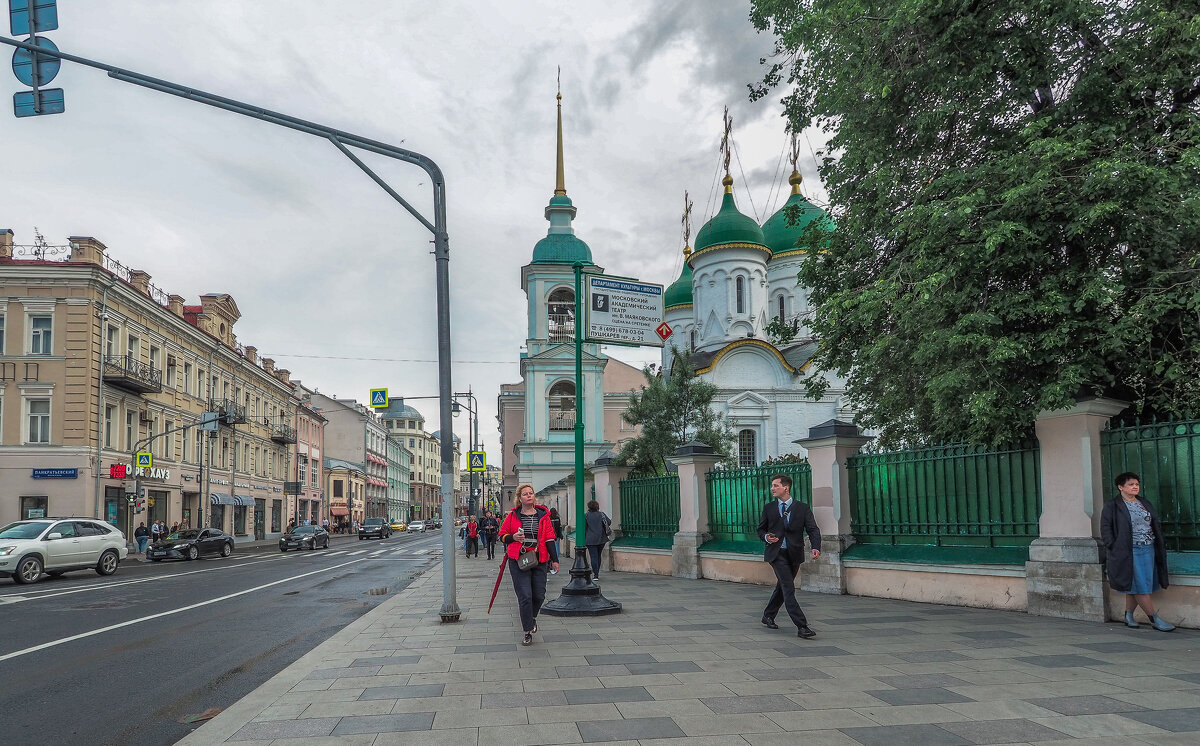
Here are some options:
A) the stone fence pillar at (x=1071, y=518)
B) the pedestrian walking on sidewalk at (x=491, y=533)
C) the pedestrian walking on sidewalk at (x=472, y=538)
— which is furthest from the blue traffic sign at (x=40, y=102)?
the pedestrian walking on sidewalk at (x=472, y=538)

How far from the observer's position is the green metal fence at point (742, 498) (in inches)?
571

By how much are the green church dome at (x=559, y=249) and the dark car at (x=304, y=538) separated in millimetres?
20188

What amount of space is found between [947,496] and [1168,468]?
9.76 feet

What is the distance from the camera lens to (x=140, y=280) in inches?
1484

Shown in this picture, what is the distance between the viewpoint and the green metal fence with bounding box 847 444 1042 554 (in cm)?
1055

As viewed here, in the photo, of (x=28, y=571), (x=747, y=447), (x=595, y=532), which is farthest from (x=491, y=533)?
(x=747, y=447)

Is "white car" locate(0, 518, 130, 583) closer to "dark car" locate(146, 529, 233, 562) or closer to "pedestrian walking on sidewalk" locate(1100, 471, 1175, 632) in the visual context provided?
"dark car" locate(146, 529, 233, 562)

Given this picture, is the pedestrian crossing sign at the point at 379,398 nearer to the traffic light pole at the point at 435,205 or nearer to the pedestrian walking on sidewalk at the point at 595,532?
Answer: the pedestrian walking on sidewalk at the point at 595,532

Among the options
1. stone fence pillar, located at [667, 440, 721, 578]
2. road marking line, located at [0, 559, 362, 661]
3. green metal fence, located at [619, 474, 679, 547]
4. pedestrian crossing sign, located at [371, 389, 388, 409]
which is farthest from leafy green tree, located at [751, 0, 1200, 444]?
pedestrian crossing sign, located at [371, 389, 388, 409]

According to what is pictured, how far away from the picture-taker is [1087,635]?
27.2 ft

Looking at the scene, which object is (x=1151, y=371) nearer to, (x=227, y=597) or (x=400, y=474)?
(x=227, y=597)

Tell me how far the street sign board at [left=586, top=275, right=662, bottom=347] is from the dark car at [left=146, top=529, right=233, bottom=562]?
24.3m

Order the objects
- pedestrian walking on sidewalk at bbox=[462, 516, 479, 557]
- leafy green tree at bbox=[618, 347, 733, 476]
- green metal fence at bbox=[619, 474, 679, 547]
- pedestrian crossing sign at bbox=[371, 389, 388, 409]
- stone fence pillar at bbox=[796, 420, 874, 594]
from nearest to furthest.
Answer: stone fence pillar at bbox=[796, 420, 874, 594]
green metal fence at bbox=[619, 474, 679, 547]
pedestrian crossing sign at bbox=[371, 389, 388, 409]
pedestrian walking on sidewalk at bbox=[462, 516, 479, 557]
leafy green tree at bbox=[618, 347, 733, 476]

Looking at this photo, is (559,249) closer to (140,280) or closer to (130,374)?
(140,280)
